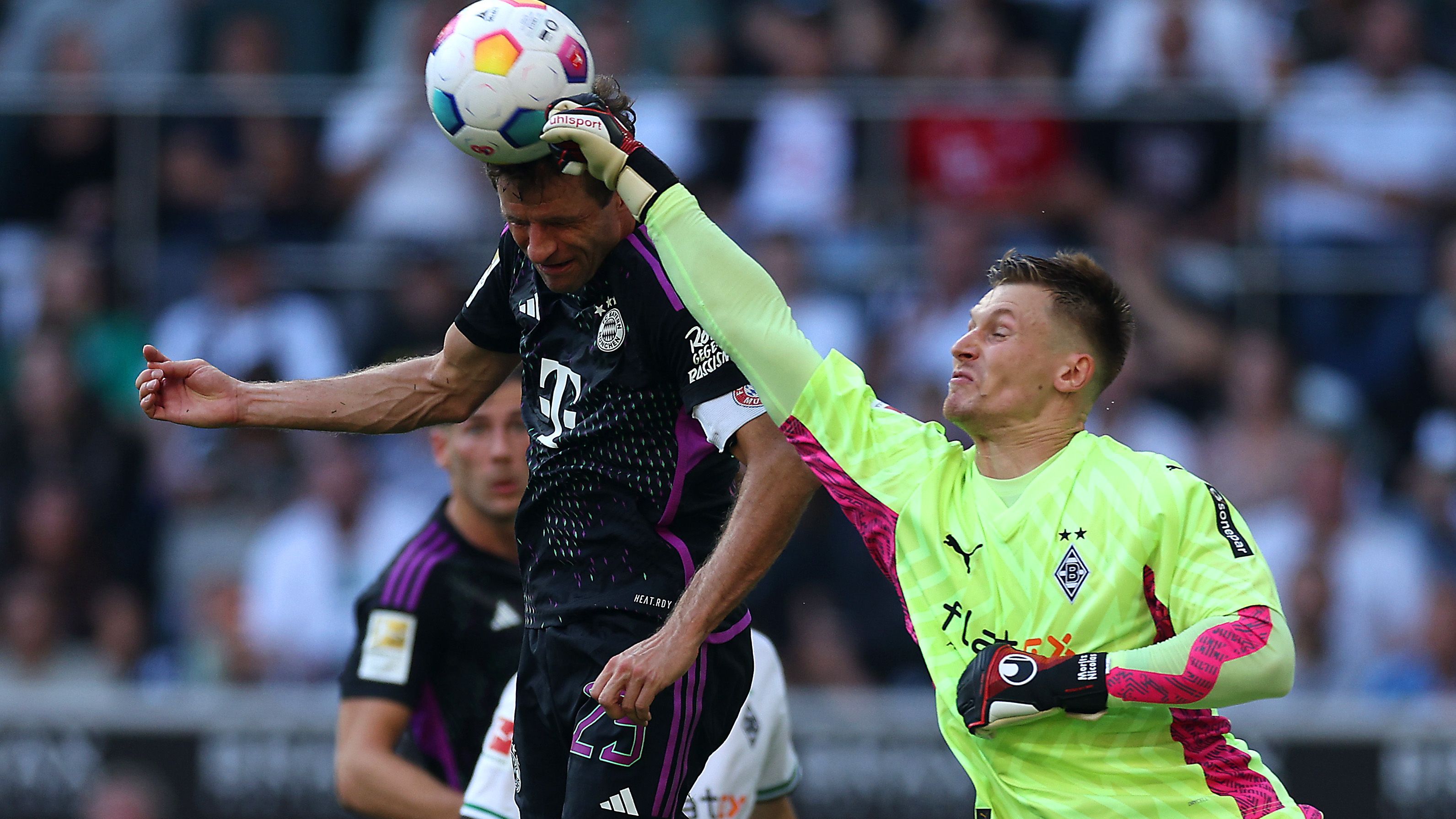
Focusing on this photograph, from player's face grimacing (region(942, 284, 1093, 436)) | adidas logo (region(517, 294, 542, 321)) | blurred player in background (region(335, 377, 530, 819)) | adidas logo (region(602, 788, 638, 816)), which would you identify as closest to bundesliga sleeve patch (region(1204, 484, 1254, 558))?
player's face grimacing (region(942, 284, 1093, 436))

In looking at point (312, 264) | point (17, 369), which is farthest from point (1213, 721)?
point (17, 369)

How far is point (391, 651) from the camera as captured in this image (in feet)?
18.0

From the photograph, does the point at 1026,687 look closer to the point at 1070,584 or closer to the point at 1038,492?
the point at 1070,584

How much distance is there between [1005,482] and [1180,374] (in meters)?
5.79

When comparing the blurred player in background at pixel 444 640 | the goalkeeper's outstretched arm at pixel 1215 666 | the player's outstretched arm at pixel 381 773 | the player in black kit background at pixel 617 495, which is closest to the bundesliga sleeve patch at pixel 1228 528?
the goalkeeper's outstretched arm at pixel 1215 666

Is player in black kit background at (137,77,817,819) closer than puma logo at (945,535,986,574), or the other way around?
puma logo at (945,535,986,574)

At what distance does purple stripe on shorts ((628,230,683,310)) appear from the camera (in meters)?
4.27

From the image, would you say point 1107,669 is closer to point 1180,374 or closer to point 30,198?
point 1180,374

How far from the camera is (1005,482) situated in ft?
13.4

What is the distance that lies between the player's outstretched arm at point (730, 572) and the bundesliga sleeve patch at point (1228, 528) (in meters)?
0.97

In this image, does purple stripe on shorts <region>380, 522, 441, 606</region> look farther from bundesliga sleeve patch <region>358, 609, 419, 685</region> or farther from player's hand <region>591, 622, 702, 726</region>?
player's hand <region>591, 622, 702, 726</region>

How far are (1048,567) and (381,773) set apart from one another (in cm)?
248

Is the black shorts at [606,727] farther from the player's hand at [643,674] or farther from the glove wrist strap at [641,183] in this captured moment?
the glove wrist strap at [641,183]

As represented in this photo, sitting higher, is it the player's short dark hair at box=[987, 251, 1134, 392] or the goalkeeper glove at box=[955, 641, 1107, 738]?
the player's short dark hair at box=[987, 251, 1134, 392]
